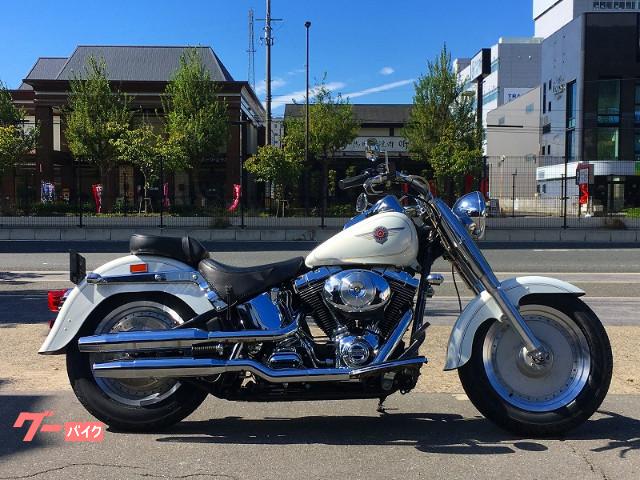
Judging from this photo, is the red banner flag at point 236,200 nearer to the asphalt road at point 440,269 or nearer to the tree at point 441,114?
the asphalt road at point 440,269

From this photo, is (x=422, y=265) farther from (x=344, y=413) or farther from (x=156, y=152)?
(x=156, y=152)

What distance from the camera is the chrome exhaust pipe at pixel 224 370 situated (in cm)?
363

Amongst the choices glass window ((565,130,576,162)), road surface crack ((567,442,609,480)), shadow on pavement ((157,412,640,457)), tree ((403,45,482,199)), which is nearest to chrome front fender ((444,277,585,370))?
shadow on pavement ((157,412,640,457))

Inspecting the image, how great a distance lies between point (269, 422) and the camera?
4207mm

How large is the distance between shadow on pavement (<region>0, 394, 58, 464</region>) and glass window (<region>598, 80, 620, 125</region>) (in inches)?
2181

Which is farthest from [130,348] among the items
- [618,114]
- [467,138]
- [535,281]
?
[618,114]

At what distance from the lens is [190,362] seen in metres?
3.70

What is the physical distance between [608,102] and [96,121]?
1652 inches

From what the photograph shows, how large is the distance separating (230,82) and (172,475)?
35986mm

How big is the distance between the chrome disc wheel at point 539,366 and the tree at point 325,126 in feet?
115

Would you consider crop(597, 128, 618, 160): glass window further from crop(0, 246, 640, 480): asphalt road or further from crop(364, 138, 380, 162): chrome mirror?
crop(364, 138, 380, 162): chrome mirror

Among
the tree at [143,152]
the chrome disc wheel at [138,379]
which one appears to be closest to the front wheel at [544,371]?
the chrome disc wheel at [138,379]

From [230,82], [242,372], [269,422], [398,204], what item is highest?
[230,82]

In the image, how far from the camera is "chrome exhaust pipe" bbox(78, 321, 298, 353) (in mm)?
3713
